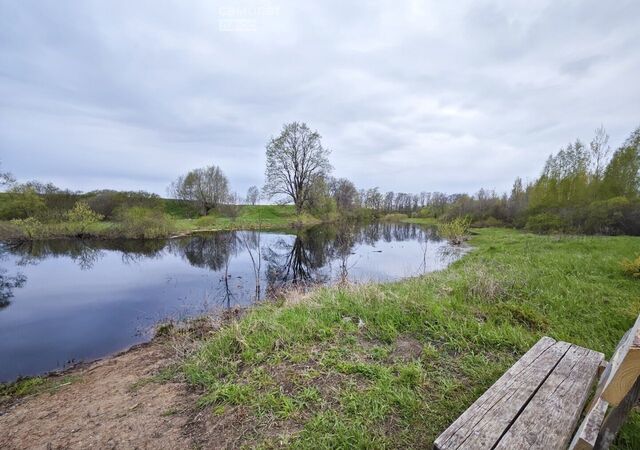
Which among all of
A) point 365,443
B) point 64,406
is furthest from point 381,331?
point 64,406

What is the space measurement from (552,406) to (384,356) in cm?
178

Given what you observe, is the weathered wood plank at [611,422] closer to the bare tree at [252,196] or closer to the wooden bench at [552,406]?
the wooden bench at [552,406]

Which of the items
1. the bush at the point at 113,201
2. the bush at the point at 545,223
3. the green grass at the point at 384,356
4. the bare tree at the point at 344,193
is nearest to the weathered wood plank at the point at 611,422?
the green grass at the point at 384,356

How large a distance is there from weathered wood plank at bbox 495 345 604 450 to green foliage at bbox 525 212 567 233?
23787 millimetres

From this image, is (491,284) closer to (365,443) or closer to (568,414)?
A: (568,414)

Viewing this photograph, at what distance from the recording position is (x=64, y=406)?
3900 mm

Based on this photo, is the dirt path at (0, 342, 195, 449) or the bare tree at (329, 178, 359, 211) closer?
the dirt path at (0, 342, 195, 449)

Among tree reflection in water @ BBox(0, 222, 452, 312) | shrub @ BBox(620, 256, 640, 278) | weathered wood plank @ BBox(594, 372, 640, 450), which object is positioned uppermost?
weathered wood plank @ BBox(594, 372, 640, 450)

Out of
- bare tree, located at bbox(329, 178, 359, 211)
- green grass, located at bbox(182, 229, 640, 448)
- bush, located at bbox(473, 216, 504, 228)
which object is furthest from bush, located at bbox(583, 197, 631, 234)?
bare tree, located at bbox(329, 178, 359, 211)

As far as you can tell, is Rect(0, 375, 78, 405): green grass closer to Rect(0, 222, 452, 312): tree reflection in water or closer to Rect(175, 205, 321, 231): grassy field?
Rect(0, 222, 452, 312): tree reflection in water

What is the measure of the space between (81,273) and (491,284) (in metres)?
16.9

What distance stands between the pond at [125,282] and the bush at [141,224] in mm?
2394

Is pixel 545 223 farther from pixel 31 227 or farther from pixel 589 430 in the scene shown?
pixel 31 227

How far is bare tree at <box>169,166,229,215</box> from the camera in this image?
41.4 meters
